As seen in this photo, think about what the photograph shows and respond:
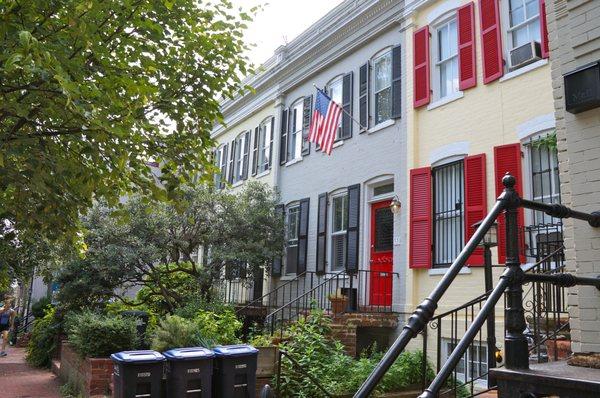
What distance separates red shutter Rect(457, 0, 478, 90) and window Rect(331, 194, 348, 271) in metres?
4.57

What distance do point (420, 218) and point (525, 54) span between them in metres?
3.56

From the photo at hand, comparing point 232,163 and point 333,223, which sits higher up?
point 232,163

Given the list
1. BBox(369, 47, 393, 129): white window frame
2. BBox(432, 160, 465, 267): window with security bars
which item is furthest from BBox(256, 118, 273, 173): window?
BBox(432, 160, 465, 267): window with security bars

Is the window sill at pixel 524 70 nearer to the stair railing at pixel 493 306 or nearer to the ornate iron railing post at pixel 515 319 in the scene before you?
the stair railing at pixel 493 306

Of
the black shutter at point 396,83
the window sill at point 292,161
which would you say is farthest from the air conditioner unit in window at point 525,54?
the window sill at point 292,161

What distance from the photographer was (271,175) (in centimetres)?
1719

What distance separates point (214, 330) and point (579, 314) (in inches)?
269

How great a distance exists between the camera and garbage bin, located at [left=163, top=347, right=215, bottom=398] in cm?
714

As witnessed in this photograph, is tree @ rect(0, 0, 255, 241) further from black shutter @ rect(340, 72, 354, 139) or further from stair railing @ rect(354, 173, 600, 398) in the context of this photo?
black shutter @ rect(340, 72, 354, 139)

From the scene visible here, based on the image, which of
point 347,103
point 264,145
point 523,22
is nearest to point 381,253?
point 347,103

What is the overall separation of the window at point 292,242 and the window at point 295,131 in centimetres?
172

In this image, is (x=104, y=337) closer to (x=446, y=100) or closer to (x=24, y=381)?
(x=24, y=381)

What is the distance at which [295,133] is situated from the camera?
53.9 feet

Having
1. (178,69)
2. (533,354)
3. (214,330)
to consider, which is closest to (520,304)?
(533,354)
